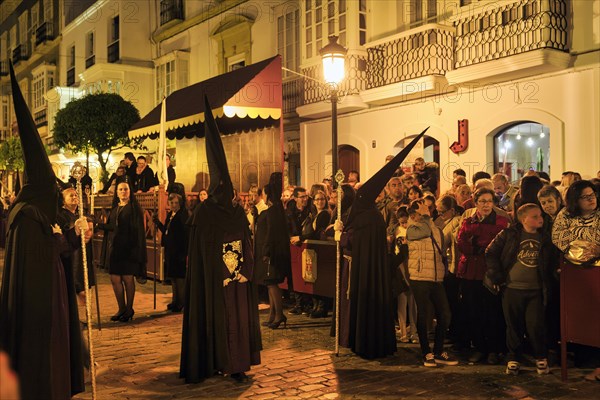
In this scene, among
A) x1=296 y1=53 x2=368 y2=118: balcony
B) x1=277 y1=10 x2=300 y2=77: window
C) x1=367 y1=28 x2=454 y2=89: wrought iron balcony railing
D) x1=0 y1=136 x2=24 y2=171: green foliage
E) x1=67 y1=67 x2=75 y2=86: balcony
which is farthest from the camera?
x1=67 y1=67 x2=75 y2=86: balcony

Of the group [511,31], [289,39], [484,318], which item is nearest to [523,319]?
[484,318]

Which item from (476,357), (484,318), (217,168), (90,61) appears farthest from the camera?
(90,61)

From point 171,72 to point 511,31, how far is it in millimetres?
16290

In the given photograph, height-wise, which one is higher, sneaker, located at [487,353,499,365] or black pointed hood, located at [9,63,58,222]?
black pointed hood, located at [9,63,58,222]

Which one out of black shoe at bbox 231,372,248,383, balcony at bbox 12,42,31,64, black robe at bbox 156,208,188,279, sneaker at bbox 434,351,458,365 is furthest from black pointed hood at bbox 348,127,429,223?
balcony at bbox 12,42,31,64

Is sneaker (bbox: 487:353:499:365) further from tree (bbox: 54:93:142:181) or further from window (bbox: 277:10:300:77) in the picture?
tree (bbox: 54:93:142:181)

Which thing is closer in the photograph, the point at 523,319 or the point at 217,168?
the point at 217,168

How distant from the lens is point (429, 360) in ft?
23.7

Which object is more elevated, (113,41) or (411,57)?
(113,41)

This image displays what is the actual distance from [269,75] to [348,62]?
251 centimetres

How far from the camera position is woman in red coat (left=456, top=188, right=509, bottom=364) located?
732 cm

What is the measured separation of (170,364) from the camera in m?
7.51

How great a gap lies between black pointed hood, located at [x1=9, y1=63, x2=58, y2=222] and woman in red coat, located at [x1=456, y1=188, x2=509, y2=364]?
4.41 meters

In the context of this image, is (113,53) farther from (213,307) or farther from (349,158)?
(213,307)
